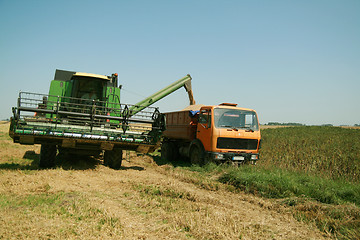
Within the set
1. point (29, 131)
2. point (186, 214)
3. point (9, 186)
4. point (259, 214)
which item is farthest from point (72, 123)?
point (259, 214)

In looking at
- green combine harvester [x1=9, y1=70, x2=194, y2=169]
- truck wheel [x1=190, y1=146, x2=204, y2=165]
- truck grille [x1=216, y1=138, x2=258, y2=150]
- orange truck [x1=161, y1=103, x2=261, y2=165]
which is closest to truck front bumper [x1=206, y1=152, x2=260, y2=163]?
orange truck [x1=161, y1=103, x2=261, y2=165]

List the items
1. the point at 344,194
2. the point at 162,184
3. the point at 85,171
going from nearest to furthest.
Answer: the point at 344,194 < the point at 162,184 < the point at 85,171

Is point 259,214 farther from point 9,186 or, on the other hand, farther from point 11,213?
point 9,186

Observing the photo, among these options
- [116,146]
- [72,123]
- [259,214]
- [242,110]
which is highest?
[242,110]

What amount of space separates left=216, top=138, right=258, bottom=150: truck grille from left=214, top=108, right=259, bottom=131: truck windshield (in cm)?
49

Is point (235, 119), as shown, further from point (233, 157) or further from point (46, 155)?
point (46, 155)

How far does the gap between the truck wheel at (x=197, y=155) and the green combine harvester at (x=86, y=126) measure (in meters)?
2.27

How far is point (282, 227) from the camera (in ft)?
14.2

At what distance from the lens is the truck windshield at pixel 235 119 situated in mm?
10125

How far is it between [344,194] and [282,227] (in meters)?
2.58

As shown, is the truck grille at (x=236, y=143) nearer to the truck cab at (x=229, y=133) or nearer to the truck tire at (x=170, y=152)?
the truck cab at (x=229, y=133)

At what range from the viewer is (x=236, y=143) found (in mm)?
10000

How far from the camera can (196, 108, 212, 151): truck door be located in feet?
33.0

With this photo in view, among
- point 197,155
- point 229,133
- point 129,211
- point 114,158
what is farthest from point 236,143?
point 129,211
